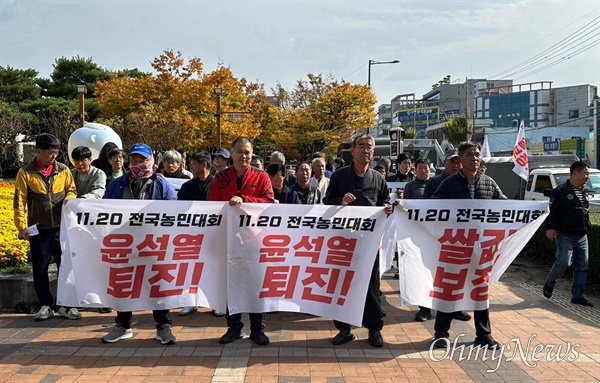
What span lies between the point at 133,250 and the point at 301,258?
152 centimetres

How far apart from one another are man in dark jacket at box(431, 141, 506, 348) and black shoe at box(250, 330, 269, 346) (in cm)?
158

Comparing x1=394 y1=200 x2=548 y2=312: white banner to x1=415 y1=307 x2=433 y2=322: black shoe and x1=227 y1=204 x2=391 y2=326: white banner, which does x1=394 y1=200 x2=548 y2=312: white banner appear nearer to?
x1=227 y1=204 x2=391 y2=326: white banner

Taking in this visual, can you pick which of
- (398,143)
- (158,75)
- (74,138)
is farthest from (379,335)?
(158,75)

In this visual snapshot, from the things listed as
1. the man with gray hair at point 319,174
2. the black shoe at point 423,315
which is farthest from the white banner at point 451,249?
the man with gray hair at point 319,174

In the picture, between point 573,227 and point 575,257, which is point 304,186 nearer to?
point 573,227

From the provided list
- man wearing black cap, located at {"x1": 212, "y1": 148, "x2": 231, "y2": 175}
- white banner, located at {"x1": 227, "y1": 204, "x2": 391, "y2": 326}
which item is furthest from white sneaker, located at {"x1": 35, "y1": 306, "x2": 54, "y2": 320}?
man wearing black cap, located at {"x1": 212, "y1": 148, "x2": 231, "y2": 175}

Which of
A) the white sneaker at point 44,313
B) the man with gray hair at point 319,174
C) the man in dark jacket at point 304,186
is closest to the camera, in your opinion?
the white sneaker at point 44,313

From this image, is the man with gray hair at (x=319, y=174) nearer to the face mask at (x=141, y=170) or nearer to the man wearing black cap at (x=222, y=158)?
the man wearing black cap at (x=222, y=158)

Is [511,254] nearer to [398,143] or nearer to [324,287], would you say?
[324,287]

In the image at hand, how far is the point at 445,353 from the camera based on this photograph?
5027 millimetres

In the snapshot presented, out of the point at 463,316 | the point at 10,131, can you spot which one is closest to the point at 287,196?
the point at 463,316

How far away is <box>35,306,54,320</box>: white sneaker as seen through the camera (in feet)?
19.4

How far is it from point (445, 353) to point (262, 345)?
1.67 meters

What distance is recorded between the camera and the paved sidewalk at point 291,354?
4453mm
